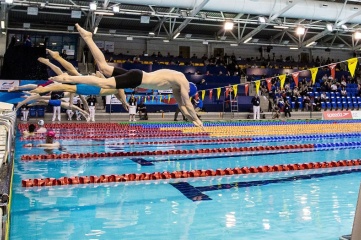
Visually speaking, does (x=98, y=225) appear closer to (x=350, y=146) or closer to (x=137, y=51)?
(x=350, y=146)

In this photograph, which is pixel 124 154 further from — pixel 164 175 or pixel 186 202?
pixel 186 202

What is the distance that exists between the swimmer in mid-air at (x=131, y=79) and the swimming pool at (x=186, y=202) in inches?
54.0

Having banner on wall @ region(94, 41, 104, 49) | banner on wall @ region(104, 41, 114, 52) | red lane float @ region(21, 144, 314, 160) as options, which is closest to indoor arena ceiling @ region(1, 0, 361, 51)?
banner on wall @ region(94, 41, 104, 49)

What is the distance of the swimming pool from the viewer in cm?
370

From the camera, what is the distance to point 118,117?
2148cm

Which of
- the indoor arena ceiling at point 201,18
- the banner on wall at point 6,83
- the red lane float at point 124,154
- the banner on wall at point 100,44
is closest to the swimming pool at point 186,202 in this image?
the red lane float at point 124,154

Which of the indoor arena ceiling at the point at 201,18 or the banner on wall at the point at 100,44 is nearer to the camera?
the indoor arena ceiling at the point at 201,18

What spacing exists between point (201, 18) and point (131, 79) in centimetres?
1684

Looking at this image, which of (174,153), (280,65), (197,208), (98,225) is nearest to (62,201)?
(98,225)

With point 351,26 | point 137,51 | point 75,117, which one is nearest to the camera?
point 75,117

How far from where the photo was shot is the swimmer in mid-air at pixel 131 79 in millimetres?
5523

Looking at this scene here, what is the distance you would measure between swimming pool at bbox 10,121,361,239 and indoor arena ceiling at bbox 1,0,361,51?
1190 cm

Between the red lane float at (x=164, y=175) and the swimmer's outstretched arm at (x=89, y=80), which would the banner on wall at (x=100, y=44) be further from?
the swimmer's outstretched arm at (x=89, y=80)

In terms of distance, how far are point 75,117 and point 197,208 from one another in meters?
17.5
